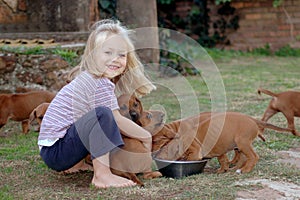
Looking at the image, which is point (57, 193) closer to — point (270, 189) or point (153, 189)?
point (153, 189)

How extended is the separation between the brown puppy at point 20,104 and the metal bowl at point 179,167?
2309 millimetres

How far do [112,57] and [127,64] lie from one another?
0.26 metres

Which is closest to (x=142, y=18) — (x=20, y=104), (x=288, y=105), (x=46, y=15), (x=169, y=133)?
(x=46, y=15)

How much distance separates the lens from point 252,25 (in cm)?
1552

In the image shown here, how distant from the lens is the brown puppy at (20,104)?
20.4ft

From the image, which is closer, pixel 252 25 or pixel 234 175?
pixel 234 175

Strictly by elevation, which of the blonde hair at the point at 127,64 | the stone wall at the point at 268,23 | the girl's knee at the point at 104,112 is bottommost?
the stone wall at the point at 268,23

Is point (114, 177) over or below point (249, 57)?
over

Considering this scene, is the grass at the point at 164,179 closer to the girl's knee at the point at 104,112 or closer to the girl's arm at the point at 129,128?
the girl's arm at the point at 129,128

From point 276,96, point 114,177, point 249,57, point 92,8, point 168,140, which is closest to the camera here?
point 114,177

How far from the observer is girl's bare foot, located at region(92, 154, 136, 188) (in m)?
3.98

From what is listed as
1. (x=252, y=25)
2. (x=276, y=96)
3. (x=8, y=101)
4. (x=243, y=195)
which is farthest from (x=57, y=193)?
(x=252, y=25)

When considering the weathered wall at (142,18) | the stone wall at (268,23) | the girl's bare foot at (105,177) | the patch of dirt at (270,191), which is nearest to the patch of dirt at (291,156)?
the patch of dirt at (270,191)

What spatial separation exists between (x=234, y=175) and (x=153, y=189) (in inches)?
26.2
